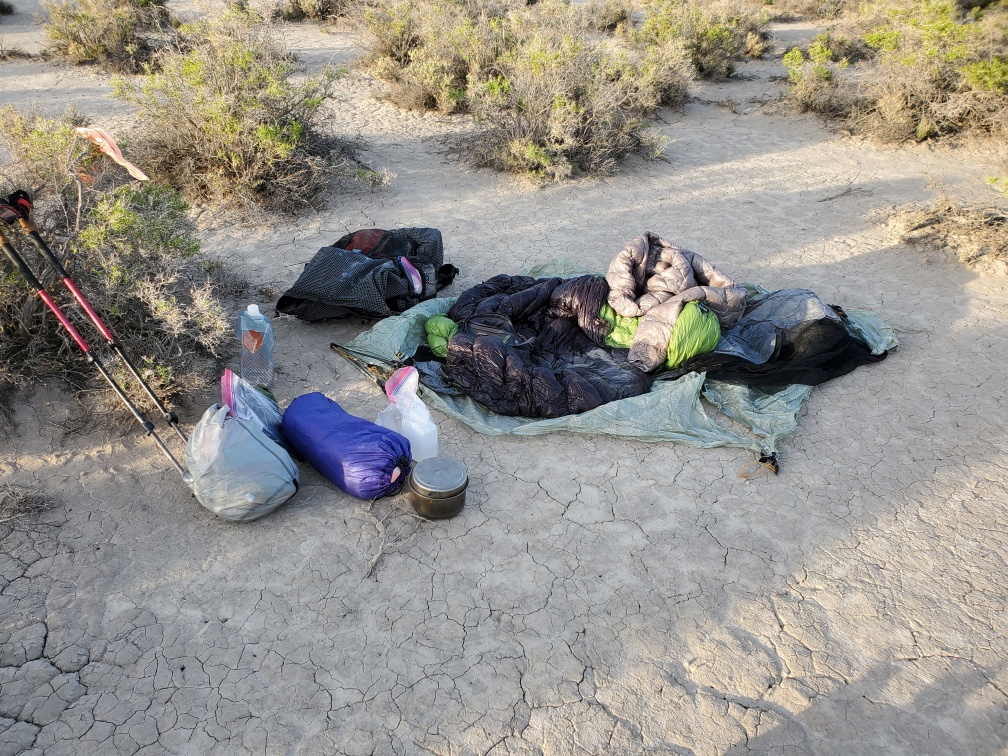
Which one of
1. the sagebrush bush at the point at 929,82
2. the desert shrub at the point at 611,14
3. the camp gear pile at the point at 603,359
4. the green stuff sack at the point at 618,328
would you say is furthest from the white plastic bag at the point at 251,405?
the desert shrub at the point at 611,14

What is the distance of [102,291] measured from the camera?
3893 mm

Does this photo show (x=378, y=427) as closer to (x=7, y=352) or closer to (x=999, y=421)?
(x=7, y=352)

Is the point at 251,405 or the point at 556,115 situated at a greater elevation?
the point at 556,115

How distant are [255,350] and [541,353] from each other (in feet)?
6.65

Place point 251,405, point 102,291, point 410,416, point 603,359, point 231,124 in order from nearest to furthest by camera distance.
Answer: point 251,405, point 410,416, point 102,291, point 603,359, point 231,124

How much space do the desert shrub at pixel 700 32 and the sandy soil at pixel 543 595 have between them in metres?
8.11

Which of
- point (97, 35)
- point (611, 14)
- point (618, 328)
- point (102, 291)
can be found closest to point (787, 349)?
point (618, 328)

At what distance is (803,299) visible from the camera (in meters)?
4.91

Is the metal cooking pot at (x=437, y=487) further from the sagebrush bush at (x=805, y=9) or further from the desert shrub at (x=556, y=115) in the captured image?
the sagebrush bush at (x=805, y=9)

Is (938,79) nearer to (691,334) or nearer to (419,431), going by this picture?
(691,334)

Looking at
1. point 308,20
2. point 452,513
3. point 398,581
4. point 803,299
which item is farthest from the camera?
point 308,20

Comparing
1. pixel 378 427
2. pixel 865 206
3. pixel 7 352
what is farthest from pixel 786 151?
pixel 7 352

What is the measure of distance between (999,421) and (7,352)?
21.3 ft

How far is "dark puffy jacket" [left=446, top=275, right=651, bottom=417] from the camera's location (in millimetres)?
4207
